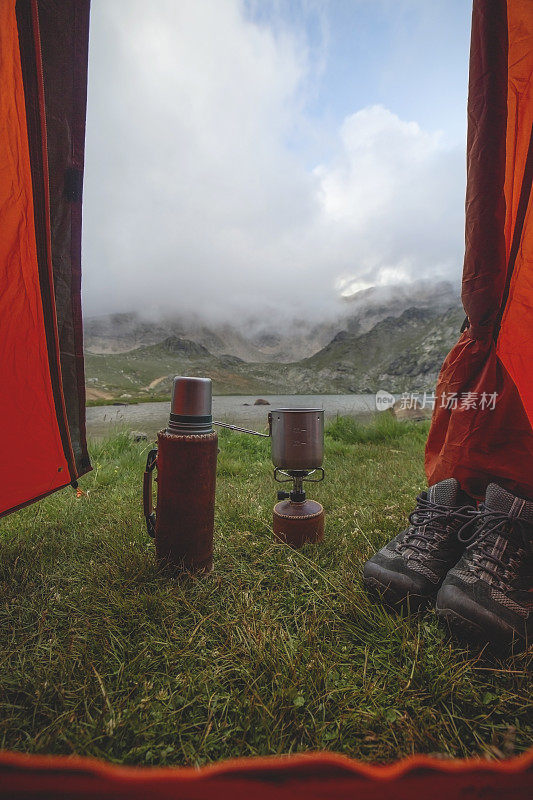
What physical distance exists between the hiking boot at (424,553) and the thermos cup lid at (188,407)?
97cm

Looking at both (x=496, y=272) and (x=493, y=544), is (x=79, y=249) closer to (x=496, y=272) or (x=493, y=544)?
(x=496, y=272)

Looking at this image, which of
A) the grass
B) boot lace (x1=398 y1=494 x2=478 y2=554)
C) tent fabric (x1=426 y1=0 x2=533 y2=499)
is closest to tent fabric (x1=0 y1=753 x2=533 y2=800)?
the grass

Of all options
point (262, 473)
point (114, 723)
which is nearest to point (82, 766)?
point (114, 723)

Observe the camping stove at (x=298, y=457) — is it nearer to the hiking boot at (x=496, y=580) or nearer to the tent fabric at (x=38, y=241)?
the hiking boot at (x=496, y=580)

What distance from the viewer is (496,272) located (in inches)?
69.8

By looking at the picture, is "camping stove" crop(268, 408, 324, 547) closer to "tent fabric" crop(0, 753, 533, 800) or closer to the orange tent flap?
the orange tent flap

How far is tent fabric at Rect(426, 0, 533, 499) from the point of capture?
5.70 ft

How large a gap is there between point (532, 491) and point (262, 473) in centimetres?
290

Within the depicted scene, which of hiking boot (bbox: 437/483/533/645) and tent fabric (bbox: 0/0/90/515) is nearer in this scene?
hiking boot (bbox: 437/483/533/645)

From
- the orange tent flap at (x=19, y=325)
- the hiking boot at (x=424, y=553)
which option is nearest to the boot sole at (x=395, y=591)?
the hiking boot at (x=424, y=553)

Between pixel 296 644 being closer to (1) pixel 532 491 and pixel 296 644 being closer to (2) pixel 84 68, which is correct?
(1) pixel 532 491

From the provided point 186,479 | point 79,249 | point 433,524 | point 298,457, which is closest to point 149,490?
point 186,479

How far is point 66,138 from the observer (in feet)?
6.57

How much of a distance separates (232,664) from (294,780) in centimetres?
64
